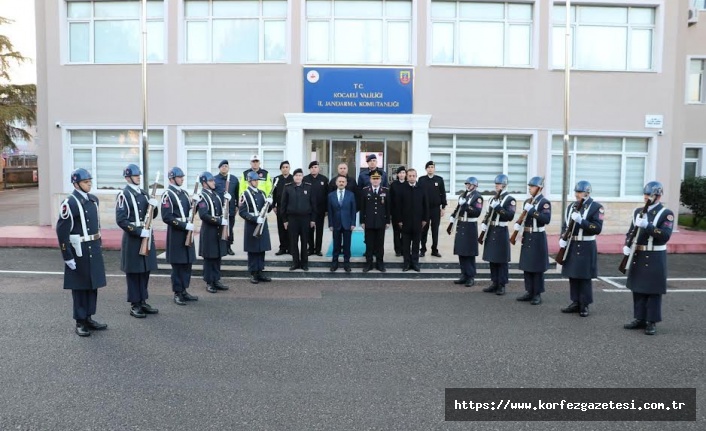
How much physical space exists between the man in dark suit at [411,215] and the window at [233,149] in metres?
6.41

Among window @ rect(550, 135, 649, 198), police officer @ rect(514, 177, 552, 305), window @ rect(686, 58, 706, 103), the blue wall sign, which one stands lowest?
police officer @ rect(514, 177, 552, 305)

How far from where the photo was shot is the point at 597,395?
5305 millimetres

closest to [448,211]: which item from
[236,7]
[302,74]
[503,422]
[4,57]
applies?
[302,74]

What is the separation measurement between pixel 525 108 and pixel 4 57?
32.1m

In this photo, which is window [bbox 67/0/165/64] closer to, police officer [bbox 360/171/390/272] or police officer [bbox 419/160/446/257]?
police officer [bbox 360/171/390/272]

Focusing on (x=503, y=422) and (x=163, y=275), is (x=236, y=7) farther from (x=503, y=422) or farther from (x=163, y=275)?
(x=503, y=422)

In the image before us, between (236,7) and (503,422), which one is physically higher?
(236,7)

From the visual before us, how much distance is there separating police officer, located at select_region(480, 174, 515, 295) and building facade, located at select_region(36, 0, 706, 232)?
6.81 meters

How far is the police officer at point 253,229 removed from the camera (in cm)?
1045

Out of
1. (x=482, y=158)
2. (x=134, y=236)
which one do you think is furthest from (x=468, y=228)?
(x=482, y=158)

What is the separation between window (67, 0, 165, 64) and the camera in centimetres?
1708

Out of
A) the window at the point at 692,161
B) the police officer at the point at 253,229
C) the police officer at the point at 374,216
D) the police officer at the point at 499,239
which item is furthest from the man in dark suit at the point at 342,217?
the window at the point at 692,161

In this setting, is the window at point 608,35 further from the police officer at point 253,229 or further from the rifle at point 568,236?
the police officer at point 253,229

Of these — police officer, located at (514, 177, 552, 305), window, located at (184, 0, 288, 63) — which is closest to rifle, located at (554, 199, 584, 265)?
police officer, located at (514, 177, 552, 305)
